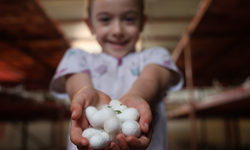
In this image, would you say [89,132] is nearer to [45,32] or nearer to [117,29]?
→ [117,29]

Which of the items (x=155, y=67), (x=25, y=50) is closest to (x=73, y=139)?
(x=155, y=67)

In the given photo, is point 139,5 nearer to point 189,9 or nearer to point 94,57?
point 94,57

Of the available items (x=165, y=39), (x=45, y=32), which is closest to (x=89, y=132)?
(x=45, y=32)

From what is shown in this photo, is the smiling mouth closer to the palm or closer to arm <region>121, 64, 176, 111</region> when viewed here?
arm <region>121, 64, 176, 111</region>

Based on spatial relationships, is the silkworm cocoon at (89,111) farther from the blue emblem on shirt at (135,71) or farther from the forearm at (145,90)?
the blue emblem on shirt at (135,71)

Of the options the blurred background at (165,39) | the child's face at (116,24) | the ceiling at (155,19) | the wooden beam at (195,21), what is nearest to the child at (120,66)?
the child's face at (116,24)

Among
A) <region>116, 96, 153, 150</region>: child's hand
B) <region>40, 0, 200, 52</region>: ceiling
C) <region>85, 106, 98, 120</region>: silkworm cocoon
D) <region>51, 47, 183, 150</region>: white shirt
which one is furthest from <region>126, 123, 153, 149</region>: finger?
<region>40, 0, 200, 52</region>: ceiling
